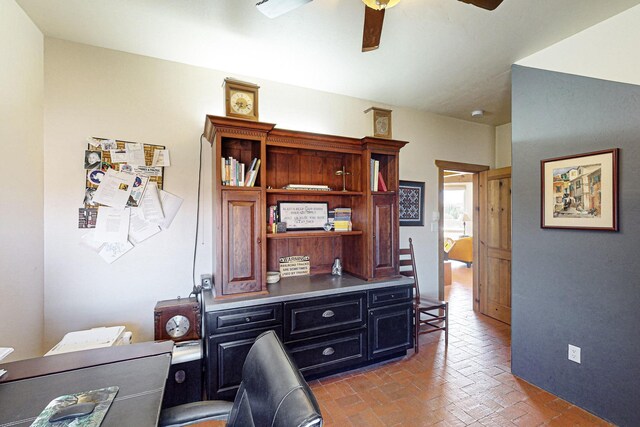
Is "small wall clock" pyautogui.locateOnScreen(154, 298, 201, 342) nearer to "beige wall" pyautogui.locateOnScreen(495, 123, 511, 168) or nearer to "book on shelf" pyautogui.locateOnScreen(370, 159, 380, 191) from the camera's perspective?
"book on shelf" pyautogui.locateOnScreen(370, 159, 380, 191)

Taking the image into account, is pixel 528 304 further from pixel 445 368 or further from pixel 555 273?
pixel 445 368

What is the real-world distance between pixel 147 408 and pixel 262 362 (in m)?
0.41

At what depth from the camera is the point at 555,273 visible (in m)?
2.22

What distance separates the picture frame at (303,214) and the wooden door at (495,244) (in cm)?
246

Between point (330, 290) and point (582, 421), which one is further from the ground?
point (330, 290)

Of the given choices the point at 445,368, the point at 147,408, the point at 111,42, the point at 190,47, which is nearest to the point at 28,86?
the point at 111,42

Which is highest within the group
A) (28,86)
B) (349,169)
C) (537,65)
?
(537,65)

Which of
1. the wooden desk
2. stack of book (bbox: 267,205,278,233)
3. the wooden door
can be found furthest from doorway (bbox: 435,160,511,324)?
the wooden desk

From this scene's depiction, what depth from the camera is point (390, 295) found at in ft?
8.90

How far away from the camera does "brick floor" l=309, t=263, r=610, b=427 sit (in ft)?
6.55

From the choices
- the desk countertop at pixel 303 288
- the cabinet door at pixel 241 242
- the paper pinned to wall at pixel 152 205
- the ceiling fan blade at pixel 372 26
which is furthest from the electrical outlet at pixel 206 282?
the ceiling fan blade at pixel 372 26

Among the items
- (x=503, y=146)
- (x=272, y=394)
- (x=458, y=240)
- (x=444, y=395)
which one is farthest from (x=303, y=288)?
(x=458, y=240)

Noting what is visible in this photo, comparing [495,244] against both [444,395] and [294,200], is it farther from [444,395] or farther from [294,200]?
[294,200]

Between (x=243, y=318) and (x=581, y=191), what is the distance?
8.51 ft
